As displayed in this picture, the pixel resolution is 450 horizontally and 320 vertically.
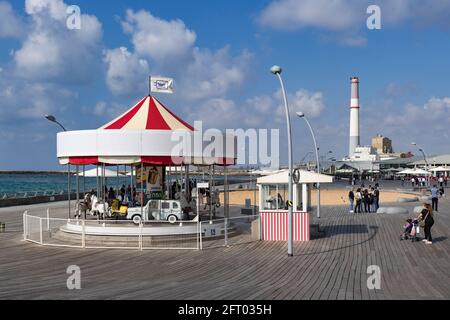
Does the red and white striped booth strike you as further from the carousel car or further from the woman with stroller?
the woman with stroller

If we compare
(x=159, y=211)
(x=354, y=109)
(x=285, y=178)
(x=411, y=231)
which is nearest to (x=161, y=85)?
(x=159, y=211)

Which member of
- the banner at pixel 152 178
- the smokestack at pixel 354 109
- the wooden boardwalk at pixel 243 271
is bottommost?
the wooden boardwalk at pixel 243 271

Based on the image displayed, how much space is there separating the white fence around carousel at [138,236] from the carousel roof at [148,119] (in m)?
3.54

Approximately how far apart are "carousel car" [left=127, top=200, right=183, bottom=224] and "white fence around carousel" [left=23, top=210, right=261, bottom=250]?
0.22m

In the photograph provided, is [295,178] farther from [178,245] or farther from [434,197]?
[434,197]

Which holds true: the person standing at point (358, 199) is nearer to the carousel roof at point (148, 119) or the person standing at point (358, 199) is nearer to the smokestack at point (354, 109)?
the carousel roof at point (148, 119)

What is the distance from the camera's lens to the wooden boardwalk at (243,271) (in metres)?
9.91

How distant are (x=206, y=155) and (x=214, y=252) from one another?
14.0 feet

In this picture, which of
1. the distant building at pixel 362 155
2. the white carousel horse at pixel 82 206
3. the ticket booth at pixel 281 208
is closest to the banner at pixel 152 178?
the white carousel horse at pixel 82 206

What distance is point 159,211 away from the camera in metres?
18.3

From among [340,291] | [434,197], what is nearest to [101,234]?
[340,291]

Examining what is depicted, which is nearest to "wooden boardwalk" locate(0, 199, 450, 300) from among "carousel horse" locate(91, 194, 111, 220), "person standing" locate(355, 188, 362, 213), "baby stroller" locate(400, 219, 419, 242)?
"baby stroller" locate(400, 219, 419, 242)

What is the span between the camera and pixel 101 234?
17266 millimetres

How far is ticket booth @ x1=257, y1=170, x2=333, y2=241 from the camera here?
17.5 m
